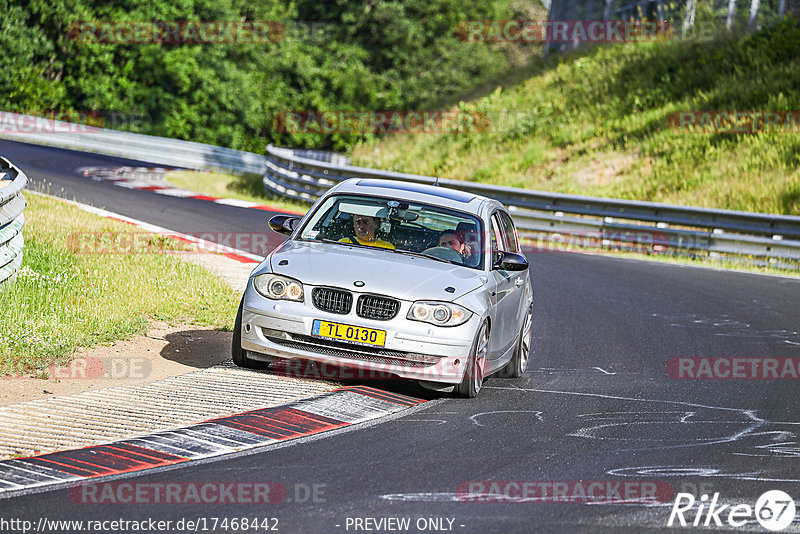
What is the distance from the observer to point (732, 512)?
5.70m

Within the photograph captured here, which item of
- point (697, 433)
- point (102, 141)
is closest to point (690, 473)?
point (697, 433)

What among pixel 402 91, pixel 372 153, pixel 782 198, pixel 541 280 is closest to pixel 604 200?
pixel 782 198

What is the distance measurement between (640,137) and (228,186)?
11.6 metres

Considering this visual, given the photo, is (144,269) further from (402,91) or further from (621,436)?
(402,91)

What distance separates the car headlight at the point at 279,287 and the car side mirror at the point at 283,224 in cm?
93

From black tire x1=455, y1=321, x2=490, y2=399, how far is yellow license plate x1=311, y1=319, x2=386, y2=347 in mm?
703

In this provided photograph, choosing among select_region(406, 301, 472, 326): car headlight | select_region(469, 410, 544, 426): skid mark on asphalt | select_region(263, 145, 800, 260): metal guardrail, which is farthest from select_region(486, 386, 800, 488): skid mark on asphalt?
select_region(263, 145, 800, 260): metal guardrail

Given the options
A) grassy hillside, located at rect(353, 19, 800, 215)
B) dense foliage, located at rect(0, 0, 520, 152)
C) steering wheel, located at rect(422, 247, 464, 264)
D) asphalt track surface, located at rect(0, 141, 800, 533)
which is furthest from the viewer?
dense foliage, located at rect(0, 0, 520, 152)

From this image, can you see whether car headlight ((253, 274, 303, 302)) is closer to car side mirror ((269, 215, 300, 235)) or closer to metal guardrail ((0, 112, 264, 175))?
car side mirror ((269, 215, 300, 235))

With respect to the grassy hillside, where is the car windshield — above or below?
below

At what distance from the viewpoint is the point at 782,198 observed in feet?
77.7

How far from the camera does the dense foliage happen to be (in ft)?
163

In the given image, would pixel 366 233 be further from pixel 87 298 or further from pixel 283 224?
pixel 87 298

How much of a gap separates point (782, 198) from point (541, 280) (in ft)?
32.4
